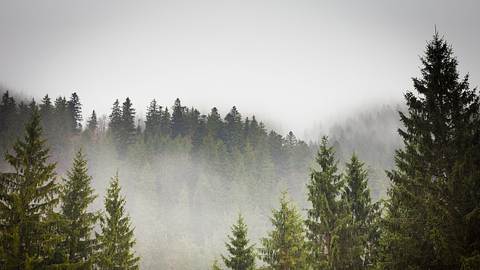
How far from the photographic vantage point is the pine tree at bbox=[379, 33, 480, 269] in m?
11.8

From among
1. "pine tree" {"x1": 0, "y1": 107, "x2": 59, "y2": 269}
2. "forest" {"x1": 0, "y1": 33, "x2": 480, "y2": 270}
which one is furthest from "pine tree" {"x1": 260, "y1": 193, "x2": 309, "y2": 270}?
"pine tree" {"x1": 0, "y1": 107, "x2": 59, "y2": 269}

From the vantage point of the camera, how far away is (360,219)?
79.3ft

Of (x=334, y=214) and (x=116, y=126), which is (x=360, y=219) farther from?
(x=116, y=126)

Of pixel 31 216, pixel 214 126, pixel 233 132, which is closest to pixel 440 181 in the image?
pixel 31 216

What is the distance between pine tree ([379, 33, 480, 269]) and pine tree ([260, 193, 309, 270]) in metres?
9.19

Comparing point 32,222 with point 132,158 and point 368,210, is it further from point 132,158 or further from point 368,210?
point 132,158

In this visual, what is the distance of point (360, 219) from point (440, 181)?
37.9 ft

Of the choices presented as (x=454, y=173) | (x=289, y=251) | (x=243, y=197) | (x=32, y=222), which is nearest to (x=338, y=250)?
(x=289, y=251)

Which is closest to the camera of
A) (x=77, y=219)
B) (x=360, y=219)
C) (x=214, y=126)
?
(x=77, y=219)

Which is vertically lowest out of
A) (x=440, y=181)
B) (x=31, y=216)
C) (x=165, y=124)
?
(x=31, y=216)

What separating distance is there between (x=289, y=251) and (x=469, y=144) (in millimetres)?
14591

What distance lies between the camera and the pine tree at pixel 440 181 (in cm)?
1183

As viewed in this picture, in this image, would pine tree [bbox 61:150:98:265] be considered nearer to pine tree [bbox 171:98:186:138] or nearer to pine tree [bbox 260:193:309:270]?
pine tree [bbox 260:193:309:270]

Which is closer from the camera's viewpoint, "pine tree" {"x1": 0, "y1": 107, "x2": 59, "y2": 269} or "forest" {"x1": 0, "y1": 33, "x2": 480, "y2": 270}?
"forest" {"x1": 0, "y1": 33, "x2": 480, "y2": 270}
